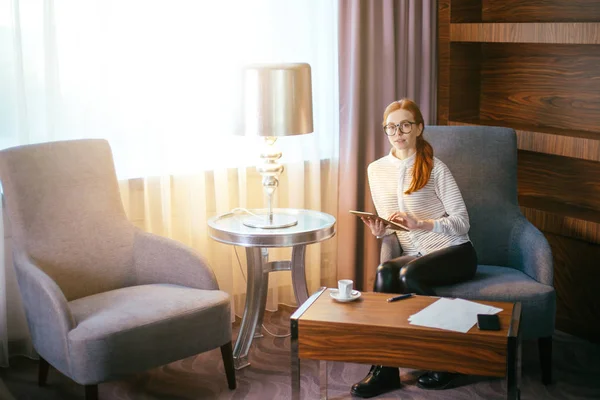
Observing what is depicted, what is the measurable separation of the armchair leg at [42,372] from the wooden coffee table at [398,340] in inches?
45.7

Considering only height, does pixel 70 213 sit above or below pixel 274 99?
below

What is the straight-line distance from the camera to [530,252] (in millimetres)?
3537

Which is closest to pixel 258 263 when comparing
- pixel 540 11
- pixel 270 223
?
pixel 270 223

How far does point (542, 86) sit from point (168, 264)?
226 cm

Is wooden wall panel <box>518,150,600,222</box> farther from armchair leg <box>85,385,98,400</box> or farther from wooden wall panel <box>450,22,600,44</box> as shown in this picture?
armchair leg <box>85,385,98,400</box>

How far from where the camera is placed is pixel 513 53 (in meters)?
4.46

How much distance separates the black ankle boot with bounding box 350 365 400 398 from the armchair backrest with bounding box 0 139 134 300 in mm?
1123

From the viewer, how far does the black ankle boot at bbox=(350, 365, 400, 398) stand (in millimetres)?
3298

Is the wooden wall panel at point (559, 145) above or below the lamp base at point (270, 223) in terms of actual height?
above

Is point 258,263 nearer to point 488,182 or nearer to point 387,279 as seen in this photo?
point 387,279

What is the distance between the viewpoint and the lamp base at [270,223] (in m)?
3.60

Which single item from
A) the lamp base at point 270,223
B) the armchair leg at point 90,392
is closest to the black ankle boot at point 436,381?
the lamp base at point 270,223

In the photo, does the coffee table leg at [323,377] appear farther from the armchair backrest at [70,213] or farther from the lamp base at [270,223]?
the armchair backrest at [70,213]

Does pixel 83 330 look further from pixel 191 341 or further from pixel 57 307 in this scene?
pixel 191 341
